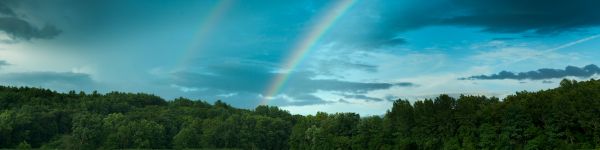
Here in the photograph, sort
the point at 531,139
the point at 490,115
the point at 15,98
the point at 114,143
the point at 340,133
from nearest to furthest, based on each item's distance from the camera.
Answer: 1. the point at 531,139
2. the point at 490,115
3. the point at 340,133
4. the point at 114,143
5. the point at 15,98

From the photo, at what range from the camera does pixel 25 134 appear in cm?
15375

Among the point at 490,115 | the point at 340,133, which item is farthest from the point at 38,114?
the point at 490,115

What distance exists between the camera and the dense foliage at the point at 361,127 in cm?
9844

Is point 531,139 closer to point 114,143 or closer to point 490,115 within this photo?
point 490,115

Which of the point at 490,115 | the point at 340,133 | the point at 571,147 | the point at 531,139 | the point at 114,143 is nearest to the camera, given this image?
the point at 571,147

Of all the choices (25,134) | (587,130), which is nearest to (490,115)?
(587,130)

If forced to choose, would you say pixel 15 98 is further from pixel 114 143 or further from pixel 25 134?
pixel 114 143

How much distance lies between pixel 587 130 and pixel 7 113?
14213cm

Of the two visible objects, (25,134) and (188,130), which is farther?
(188,130)

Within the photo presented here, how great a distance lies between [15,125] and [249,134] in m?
63.8

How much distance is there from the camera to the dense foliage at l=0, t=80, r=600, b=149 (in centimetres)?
9844

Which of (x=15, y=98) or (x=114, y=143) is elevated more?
(x=15, y=98)

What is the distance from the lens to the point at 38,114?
16425cm

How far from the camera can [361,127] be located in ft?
448
